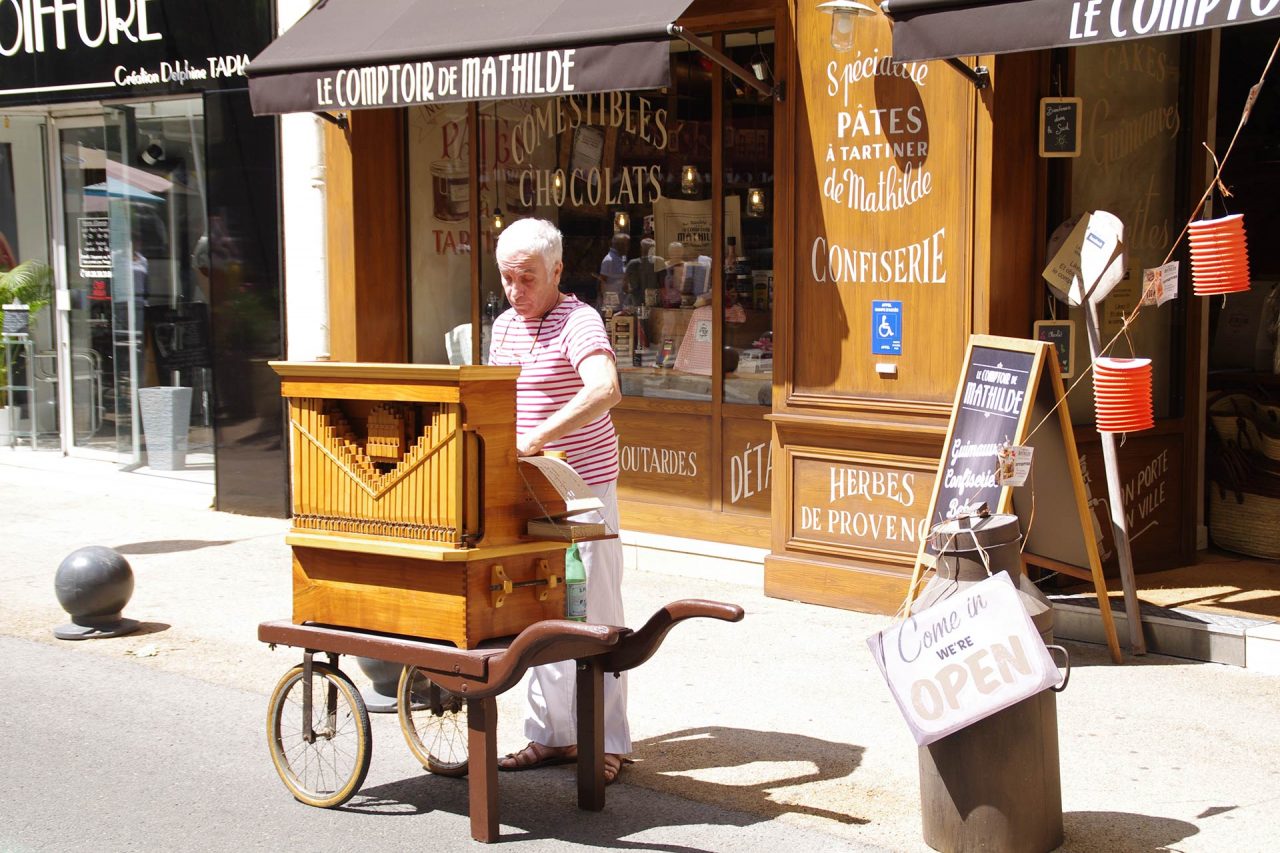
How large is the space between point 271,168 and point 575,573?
21.6ft

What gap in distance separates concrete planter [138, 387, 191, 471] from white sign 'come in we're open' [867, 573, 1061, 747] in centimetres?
867

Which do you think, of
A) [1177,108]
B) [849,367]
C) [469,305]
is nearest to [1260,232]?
[1177,108]

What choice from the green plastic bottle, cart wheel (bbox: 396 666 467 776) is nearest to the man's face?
the green plastic bottle

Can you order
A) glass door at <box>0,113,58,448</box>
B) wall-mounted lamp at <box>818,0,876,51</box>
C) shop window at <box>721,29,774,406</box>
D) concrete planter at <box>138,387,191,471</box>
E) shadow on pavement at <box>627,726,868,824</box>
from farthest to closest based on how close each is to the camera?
glass door at <box>0,113,58,448</box>, concrete planter at <box>138,387,191,471</box>, shop window at <box>721,29,774,406</box>, wall-mounted lamp at <box>818,0,876,51</box>, shadow on pavement at <box>627,726,868,824</box>

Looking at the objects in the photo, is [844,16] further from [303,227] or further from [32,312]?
[32,312]

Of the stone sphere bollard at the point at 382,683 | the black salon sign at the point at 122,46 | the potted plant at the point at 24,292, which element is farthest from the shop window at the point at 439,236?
the potted plant at the point at 24,292

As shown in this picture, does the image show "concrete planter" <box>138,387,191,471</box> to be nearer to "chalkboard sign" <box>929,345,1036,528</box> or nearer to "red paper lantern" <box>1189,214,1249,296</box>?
"chalkboard sign" <box>929,345,1036,528</box>

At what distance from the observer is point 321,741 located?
5516 mm

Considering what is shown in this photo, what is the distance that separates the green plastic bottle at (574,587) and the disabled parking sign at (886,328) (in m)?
3.08

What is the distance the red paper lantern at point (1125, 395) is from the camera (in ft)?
19.0

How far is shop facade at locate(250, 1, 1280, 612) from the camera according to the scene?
7191 millimetres

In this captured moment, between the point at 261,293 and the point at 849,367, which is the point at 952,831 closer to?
the point at 849,367

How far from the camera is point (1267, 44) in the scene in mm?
→ 9141

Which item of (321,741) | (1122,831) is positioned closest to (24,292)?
(321,741)
